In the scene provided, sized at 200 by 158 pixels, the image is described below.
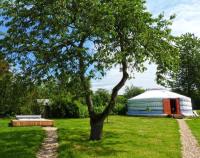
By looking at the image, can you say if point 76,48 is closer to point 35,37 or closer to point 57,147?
point 35,37

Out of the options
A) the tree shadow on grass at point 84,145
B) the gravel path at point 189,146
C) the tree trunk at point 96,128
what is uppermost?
the tree trunk at point 96,128

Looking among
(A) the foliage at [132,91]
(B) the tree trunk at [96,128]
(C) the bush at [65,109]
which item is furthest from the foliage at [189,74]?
(B) the tree trunk at [96,128]

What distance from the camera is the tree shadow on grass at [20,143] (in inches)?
592

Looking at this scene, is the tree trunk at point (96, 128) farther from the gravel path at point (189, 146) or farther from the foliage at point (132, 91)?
the foliage at point (132, 91)

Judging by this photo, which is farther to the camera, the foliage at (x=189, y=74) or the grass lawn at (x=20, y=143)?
the foliage at (x=189, y=74)

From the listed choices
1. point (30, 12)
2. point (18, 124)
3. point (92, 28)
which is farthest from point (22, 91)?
A: point (18, 124)

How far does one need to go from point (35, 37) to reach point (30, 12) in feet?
3.47

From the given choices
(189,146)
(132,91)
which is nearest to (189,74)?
(132,91)

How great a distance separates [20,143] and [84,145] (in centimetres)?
278

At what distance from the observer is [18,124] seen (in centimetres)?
2488

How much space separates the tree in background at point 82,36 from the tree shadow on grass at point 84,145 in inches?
91.4

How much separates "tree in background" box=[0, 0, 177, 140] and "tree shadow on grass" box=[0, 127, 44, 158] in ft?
9.52

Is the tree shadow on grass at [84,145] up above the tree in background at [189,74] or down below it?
below

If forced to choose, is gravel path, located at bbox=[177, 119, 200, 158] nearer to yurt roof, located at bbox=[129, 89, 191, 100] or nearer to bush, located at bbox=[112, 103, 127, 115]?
yurt roof, located at bbox=[129, 89, 191, 100]
